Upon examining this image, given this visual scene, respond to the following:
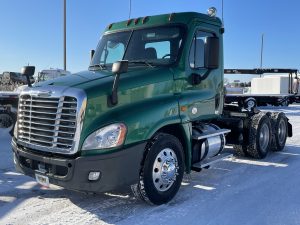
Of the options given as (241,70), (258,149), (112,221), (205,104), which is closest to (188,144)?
(205,104)

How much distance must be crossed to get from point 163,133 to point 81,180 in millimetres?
1370

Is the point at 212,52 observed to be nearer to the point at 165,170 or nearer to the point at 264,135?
the point at 165,170

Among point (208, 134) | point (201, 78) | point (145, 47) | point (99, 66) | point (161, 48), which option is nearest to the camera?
point (161, 48)

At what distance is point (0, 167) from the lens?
7258 mm

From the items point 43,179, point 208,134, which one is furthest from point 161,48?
point 43,179

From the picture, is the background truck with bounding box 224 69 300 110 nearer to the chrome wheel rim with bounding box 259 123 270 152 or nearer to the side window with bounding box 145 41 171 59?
the chrome wheel rim with bounding box 259 123 270 152

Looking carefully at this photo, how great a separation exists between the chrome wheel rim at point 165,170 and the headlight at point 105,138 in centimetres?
80

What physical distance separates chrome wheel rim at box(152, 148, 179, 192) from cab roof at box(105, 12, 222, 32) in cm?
208

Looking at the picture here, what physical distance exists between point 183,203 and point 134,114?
1.49 m

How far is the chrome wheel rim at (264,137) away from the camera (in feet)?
28.8

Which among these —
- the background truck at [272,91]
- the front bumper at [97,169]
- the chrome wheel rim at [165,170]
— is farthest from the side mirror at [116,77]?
the background truck at [272,91]

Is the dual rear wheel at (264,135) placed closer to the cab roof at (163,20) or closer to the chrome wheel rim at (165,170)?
the cab roof at (163,20)

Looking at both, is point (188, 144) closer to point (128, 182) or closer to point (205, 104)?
point (205, 104)

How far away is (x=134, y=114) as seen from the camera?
15.8ft
